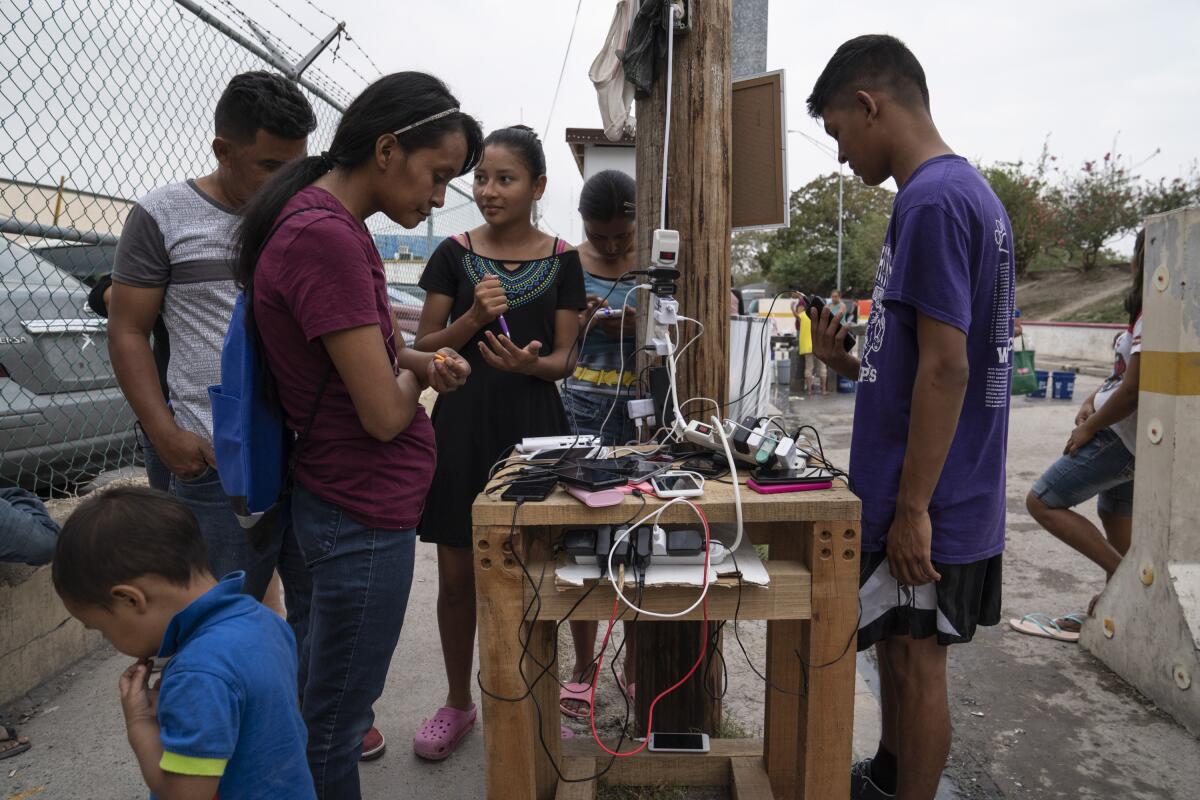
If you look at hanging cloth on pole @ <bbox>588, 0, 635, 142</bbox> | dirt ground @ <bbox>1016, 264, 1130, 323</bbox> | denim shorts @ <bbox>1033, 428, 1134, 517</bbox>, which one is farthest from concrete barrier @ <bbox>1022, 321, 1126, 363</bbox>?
hanging cloth on pole @ <bbox>588, 0, 635, 142</bbox>

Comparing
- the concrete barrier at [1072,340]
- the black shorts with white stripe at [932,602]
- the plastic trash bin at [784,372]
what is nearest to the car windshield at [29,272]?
the black shorts with white stripe at [932,602]

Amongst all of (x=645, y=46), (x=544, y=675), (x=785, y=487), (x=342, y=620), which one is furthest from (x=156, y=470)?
(x=645, y=46)

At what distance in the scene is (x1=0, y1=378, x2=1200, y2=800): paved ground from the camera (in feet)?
8.24

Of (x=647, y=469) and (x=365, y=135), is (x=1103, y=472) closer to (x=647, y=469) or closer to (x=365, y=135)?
(x=647, y=469)

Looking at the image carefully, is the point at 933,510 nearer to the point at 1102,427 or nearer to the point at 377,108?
the point at 377,108

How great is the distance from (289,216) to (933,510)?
1647 mm

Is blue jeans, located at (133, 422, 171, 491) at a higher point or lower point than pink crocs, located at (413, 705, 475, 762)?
higher

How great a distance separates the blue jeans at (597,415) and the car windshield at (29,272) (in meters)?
2.37

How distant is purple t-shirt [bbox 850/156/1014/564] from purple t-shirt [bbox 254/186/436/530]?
3.73 feet

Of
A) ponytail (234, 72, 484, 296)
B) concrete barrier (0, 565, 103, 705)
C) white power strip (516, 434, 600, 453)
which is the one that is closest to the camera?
ponytail (234, 72, 484, 296)

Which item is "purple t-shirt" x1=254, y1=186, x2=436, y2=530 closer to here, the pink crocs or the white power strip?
the white power strip

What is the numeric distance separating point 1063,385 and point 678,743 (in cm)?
1206

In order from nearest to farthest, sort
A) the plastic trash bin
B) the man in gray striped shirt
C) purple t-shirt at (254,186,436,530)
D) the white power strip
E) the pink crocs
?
purple t-shirt at (254,186,436,530), the man in gray striped shirt, the white power strip, the pink crocs, the plastic trash bin

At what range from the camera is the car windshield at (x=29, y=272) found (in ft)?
11.3
